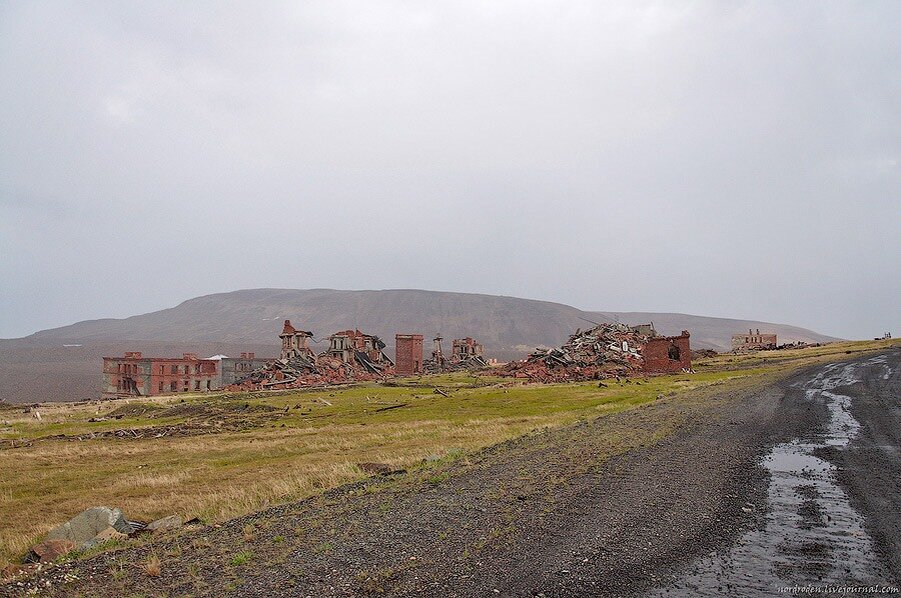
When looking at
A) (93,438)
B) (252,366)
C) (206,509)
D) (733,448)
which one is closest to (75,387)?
(252,366)

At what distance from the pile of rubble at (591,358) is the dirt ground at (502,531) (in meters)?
43.7

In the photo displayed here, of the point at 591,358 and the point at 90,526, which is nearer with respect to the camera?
the point at 90,526

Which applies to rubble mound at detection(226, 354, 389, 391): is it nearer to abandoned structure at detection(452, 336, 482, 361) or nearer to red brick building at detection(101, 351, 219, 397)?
A: red brick building at detection(101, 351, 219, 397)

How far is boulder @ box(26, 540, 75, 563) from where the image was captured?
10.2 meters

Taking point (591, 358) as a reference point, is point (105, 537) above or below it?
below

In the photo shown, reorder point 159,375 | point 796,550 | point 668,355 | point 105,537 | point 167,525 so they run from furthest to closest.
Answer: point 159,375
point 668,355
point 167,525
point 105,537
point 796,550

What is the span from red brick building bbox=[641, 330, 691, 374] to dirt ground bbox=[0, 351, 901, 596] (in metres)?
43.2

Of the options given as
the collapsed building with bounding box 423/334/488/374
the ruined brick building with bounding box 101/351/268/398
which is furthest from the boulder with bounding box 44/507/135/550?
the collapsed building with bounding box 423/334/488/374

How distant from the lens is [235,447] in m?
25.7

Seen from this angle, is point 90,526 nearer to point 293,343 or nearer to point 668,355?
point 668,355

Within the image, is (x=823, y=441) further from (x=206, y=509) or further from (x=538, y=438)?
(x=206, y=509)

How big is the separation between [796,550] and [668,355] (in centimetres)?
5232

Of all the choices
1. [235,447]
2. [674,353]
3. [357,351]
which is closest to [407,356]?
[357,351]

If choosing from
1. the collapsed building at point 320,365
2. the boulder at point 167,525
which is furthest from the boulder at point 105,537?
the collapsed building at point 320,365
